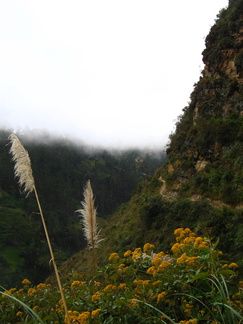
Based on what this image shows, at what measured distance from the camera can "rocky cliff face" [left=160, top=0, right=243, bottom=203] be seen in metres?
16.6

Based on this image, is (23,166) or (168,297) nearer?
(168,297)

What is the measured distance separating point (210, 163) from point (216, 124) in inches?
93.8

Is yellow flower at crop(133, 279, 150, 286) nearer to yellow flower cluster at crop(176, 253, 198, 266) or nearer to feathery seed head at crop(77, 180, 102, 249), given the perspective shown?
yellow flower cluster at crop(176, 253, 198, 266)

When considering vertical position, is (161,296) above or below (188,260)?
below

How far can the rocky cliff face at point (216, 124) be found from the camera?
655 inches

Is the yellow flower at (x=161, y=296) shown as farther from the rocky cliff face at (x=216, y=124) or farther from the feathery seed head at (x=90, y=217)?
the rocky cliff face at (x=216, y=124)

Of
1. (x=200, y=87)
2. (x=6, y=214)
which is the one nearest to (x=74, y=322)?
(x=200, y=87)

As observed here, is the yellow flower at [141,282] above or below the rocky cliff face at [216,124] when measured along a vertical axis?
below

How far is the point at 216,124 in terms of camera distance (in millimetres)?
18391

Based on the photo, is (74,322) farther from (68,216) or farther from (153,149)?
(153,149)

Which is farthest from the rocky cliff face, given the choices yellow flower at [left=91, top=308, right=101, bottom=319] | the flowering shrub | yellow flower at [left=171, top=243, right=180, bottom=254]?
yellow flower at [left=91, top=308, right=101, bottom=319]

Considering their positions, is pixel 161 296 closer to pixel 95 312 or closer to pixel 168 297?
pixel 168 297

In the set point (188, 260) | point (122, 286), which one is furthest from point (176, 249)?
A: point (122, 286)

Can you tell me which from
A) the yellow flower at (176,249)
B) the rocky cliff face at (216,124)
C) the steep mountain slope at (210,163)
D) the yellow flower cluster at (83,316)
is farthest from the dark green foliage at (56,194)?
the yellow flower cluster at (83,316)
